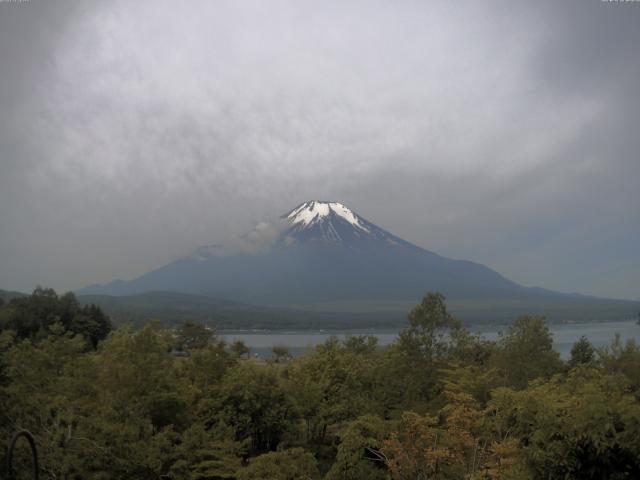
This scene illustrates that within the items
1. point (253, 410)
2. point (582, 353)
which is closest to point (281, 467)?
point (253, 410)

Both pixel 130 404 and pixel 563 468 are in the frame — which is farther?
pixel 130 404

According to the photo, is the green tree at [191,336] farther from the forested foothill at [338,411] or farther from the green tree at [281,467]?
the green tree at [281,467]

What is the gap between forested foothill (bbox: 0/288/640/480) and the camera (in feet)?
29.6

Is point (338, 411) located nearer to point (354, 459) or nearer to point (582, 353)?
point (354, 459)

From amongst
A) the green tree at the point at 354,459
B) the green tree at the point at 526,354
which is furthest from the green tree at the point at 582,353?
the green tree at the point at 354,459

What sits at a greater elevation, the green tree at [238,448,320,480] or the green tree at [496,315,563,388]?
the green tree at [496,315,563,388]

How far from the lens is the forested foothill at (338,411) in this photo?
9.02m

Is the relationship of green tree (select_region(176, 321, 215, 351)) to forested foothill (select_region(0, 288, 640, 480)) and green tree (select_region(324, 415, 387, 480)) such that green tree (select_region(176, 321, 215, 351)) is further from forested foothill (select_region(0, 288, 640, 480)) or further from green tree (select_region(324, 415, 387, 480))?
green tree (select_region(324, 415, 387, 480))

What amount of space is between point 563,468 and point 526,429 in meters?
1.61

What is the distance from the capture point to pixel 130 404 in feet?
55.4

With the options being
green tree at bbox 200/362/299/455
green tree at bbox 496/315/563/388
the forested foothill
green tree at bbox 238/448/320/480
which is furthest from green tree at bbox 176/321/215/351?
green tree at bbox 238/448/320/480

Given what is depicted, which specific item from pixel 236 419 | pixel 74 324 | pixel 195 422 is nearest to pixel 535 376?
pixel 236 419

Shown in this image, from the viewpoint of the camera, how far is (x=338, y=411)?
66.2ft

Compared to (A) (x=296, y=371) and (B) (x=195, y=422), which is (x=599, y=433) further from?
(A) (x=296, y=371)
